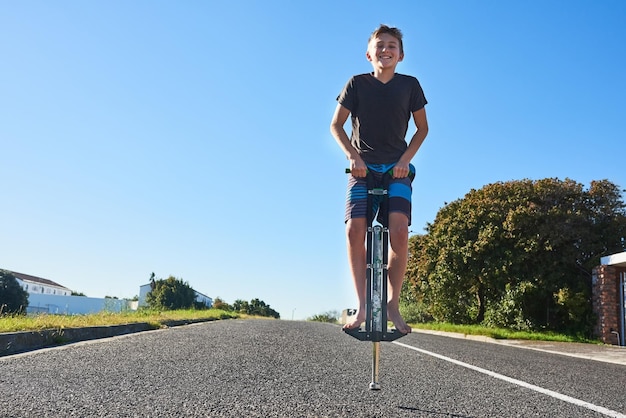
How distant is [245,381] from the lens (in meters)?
4.28

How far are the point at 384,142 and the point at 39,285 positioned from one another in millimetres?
112811

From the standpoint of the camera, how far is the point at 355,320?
3.37 m

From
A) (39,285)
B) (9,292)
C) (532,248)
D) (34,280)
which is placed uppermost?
(532,248)

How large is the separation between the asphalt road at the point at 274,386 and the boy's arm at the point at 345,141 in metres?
1.52

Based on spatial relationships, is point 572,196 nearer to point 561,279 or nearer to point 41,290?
point 561,279

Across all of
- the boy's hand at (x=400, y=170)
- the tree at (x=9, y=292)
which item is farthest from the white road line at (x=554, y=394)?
the tree at (x=9, y=292)

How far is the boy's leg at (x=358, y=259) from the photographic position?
3414 mm

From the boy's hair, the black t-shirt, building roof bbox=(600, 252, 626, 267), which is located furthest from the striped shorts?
building roof bbox=(600, 252, 626, 267)

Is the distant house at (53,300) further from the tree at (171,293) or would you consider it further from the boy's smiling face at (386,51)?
the boy's smiling face at (386,51)

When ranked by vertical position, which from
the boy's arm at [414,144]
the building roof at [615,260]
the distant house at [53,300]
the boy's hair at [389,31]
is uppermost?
the boy's hair at [389,31]

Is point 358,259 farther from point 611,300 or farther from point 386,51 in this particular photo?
point 611,300

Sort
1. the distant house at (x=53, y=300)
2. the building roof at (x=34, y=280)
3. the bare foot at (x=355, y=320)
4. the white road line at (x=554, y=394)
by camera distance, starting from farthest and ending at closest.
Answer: the building roof at (x=34, y=280), the distant house at (x=53, y=300), the white road line at (x=554, y=394), the bare foot at (x=355, y=320)

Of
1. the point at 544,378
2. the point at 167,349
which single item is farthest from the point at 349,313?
the point at 167,349

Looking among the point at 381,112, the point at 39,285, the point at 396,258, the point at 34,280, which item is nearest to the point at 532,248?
the point at 396,258
